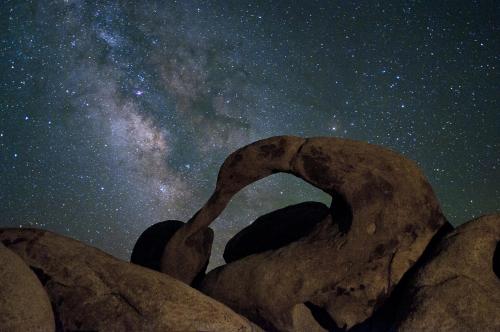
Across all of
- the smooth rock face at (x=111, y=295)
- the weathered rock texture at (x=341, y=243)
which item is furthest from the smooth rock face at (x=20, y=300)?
the weathered rock texture at (x=341, y=243)

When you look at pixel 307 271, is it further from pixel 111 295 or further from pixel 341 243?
pixel 111 295

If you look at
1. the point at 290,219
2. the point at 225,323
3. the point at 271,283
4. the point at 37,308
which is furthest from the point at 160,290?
the point at 290,219

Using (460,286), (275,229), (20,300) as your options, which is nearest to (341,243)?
(460,286)

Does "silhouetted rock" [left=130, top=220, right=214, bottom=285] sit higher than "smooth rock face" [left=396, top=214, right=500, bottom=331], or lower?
lower

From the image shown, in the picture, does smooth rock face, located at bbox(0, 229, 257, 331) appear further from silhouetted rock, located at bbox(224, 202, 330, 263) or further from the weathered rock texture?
silhouetted rock, located at bbox(224, 202, 330, 263)

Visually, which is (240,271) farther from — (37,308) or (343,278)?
(37,308)

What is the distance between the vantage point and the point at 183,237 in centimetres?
809

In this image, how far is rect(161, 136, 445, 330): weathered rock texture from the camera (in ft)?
21.1

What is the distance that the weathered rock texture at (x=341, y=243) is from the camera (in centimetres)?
644

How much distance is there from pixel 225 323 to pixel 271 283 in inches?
69.1

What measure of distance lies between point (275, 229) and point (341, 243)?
2378 mm

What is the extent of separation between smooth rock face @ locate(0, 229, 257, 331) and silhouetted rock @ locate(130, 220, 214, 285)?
2.86 m

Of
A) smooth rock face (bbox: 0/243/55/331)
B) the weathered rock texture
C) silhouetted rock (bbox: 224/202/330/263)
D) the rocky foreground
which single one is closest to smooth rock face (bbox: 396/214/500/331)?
the rocky foreground

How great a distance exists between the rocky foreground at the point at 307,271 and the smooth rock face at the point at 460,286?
15 mm
